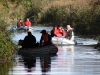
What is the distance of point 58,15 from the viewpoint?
80.9 metres

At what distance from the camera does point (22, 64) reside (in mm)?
25219

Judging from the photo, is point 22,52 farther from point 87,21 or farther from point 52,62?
point 87,21

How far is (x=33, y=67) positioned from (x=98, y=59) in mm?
5139

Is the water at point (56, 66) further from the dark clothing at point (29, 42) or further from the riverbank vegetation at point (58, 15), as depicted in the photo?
the dark clothing at point (29, 42)

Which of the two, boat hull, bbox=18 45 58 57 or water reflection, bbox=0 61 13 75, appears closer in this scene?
water reflection, bbox=0 61 13 75

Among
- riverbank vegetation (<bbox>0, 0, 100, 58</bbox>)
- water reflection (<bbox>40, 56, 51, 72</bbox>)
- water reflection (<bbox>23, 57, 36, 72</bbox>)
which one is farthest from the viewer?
riverbank vegetation (<bbox>0, 0, 100, 58</bbox>)

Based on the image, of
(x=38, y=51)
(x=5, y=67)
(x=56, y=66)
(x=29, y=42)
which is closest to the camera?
(x=5, y=67)

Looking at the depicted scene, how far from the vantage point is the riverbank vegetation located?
27.1m

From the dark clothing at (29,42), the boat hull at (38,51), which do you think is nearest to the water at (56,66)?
the boat hull at (38,51)

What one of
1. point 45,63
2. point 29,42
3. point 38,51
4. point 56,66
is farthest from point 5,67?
point 29,42

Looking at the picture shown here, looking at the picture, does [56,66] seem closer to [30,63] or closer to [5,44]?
[30,63]

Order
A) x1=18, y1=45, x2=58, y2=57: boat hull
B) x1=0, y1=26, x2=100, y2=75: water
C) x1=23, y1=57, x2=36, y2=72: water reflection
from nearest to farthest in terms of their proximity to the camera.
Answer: x1=0, y1=26, x2=100, y2=75: water < x1=23, y1=57, x2=36, y2=72: water reflection < x1=18, y1=45, x2=58, y2=57: boat hull

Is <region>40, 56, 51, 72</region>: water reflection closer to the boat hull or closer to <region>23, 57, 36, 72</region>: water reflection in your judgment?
<region>23, 57, 36, 72</region>: water reflection

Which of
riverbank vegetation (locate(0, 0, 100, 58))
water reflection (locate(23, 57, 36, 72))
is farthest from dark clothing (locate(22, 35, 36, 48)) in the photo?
water reflection (locate(23, 57, 36, 72))
